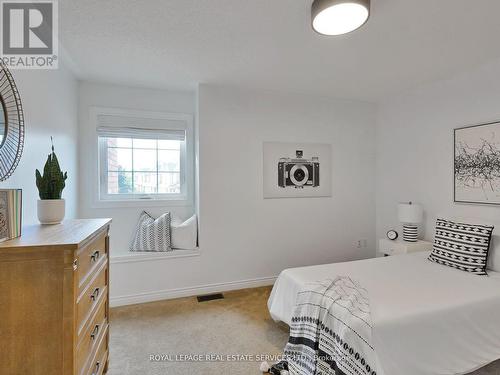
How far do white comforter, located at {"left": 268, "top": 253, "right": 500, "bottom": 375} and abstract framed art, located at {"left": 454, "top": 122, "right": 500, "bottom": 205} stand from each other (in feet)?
2.74

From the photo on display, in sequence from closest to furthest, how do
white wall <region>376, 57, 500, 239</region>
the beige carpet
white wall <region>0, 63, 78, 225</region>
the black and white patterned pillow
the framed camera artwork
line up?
1. white wall <region>0, 63, 78, 225</region>
2. the beige carpet
3. the black and white patterned pillow
4. white wall <region>376, 57, 500, 239</region>
5. the framed camera artwork

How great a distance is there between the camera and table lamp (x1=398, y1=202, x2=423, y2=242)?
315 centimetres

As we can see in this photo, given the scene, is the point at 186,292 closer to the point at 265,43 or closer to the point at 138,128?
the point at 138,128

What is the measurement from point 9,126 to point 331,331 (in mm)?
2200

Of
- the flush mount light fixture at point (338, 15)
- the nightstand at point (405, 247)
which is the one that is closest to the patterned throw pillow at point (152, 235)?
the flush mount light fixture at point (338, 15)

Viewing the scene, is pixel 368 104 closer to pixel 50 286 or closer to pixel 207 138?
pixel 207 138

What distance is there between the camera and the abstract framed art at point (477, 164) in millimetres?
2605

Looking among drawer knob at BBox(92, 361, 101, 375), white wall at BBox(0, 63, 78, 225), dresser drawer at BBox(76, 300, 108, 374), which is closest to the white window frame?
white wall at BBox(0, 63, 78, 225)

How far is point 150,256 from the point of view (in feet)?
9.95

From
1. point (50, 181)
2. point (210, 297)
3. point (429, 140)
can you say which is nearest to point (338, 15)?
point (50, 181)

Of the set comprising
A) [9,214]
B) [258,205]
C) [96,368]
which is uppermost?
[9,214]

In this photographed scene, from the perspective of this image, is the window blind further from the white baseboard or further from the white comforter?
the white comforter

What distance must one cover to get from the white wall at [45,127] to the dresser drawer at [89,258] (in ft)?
1.95

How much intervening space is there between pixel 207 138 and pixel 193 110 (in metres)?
0.55
